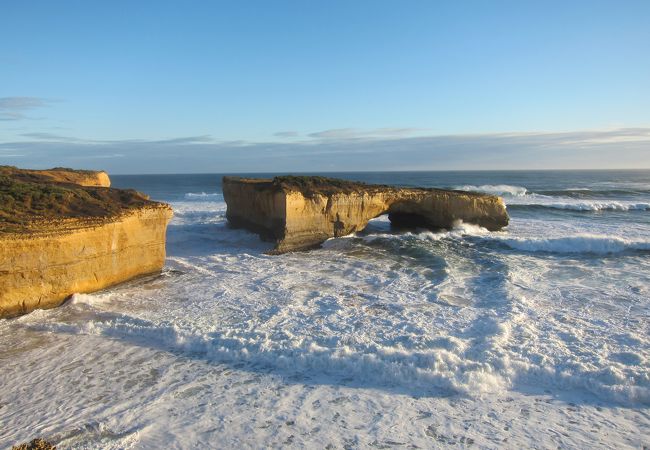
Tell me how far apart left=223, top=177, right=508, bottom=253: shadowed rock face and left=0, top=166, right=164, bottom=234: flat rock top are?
3758 millimetres

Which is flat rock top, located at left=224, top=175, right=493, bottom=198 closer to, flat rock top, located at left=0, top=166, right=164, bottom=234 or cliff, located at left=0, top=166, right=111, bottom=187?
flat rock top, located at left=0, top=166, right=164, bottom=234

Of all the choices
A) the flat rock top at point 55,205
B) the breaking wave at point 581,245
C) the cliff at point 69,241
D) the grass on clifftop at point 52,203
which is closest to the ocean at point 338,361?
the cliff at point 69,241

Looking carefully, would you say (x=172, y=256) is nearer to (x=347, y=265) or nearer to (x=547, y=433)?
(x=347, y=265)

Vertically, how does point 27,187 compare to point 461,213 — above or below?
above

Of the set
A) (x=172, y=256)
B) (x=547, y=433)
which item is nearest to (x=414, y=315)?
(x=547, y=433)

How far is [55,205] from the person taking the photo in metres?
8.62

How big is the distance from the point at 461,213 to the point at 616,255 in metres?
4.92

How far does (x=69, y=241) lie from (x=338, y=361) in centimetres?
518

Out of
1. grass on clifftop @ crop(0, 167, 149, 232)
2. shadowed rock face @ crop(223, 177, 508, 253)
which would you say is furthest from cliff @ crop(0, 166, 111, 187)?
shadowed rock face @ crop(223, 177, 508, 253)

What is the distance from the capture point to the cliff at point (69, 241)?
277 inches

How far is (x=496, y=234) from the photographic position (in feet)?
50.4

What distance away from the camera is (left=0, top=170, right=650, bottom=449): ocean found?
430cm

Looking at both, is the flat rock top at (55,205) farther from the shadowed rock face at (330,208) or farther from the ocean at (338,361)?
the shadowed rock face at (330,208)

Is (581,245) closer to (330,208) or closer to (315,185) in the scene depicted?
(330,208)
